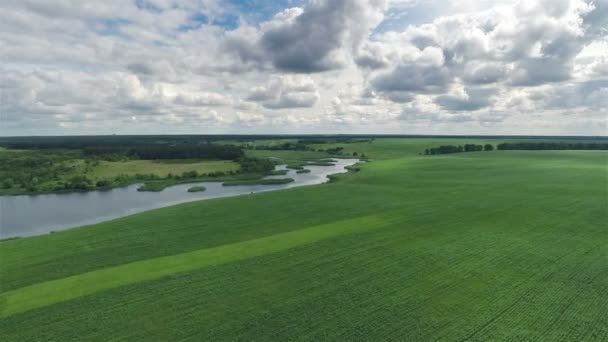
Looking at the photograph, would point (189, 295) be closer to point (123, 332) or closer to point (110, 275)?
point (123, 332)

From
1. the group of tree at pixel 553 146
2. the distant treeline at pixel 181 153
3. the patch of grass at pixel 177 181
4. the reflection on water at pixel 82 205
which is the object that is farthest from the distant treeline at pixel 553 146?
the reflection on water at pixel 82 205

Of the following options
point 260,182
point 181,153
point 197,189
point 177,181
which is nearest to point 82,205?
point 197,189

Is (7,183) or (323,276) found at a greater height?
(7,183)

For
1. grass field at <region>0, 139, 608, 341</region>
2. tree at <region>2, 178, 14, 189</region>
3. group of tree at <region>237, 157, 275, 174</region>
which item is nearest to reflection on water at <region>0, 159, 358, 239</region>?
tree at <region>2, 178, 14, 189</region>

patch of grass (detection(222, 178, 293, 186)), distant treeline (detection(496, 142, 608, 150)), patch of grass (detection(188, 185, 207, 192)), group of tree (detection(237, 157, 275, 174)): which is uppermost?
distant treeline (detection(496, 142, 608, 150))

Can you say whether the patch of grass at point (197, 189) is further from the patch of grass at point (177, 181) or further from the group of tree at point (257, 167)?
the group of tree at point (257, 167)

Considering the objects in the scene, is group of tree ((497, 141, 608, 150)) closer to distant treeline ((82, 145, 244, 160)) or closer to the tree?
distant treeline ((82, 145, 244, 160))

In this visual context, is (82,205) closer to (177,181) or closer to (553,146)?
(177,181)
